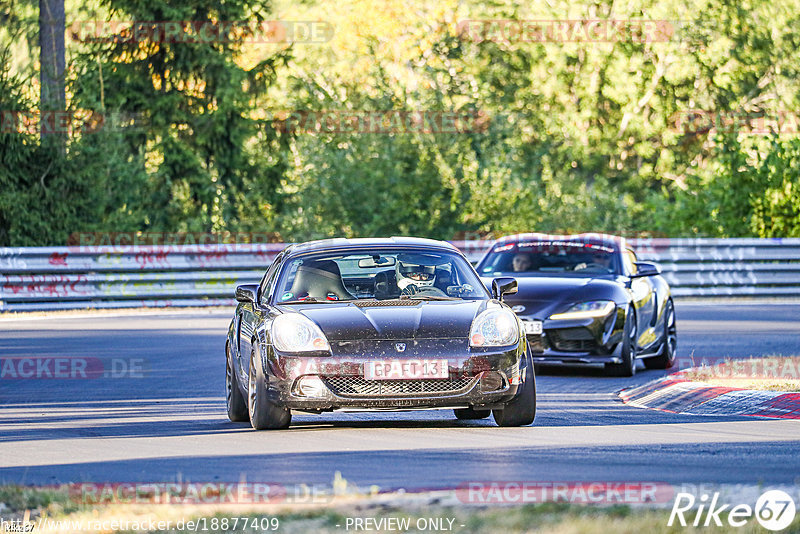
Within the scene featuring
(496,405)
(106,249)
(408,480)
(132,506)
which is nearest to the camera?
(132,506)

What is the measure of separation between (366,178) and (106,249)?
10145mm

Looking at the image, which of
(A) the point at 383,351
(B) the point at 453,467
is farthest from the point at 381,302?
(B) the point at 453,467

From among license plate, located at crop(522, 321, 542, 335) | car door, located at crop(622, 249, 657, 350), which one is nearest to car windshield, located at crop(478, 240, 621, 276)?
car door, located at crop(622, 249, 657, 350)

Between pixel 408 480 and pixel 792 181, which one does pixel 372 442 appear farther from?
pixel 792 181

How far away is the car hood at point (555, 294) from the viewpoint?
51.4ft

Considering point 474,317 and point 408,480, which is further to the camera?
point 474,317

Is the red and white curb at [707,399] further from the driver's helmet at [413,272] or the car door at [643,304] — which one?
the driver's helmet at [413,272]

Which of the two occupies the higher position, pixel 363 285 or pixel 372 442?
pixel 363 285

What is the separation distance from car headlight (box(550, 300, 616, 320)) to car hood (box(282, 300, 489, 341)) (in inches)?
179

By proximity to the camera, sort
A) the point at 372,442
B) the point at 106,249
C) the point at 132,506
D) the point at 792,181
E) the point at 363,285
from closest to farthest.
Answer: the point at 132,506 < the point at 372,442 < the point at 363,285 < the point at 106,249 < the point at 792,181

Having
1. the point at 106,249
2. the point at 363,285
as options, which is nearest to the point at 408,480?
the point at 363,285

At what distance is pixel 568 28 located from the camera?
48438 millimetres

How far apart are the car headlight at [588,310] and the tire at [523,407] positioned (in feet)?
15.4

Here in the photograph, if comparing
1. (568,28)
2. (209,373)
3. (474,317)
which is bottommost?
(209,373)
